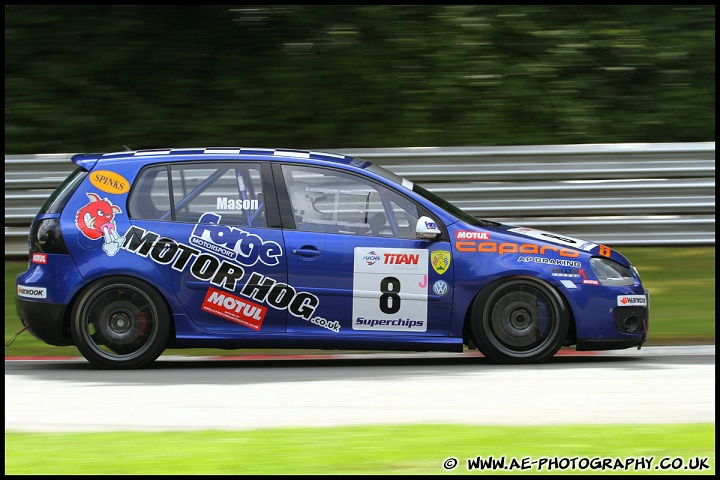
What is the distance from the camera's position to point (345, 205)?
25.2ft

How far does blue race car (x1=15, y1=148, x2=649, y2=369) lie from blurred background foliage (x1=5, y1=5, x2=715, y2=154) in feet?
17.5

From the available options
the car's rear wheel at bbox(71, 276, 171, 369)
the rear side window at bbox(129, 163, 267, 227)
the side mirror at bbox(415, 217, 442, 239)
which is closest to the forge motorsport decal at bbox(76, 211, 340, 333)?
the rear side window at bbox(129, 163, 267, 227)

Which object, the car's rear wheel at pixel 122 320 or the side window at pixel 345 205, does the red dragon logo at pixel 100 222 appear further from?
the side window at pixel 345 205

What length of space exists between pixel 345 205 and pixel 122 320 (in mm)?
1807

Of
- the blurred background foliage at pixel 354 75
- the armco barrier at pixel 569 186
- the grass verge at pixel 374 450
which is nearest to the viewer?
the grass verge at pixel 374 450

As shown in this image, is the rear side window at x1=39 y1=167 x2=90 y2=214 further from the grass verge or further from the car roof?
the grass verge

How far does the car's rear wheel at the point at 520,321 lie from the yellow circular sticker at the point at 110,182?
269 cm

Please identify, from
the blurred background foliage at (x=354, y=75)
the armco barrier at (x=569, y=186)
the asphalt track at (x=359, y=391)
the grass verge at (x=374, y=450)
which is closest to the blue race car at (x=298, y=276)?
the asphalt track at (x=359, y=391)

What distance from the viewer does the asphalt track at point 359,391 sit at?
6094 millimetres

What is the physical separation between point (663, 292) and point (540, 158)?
225 centimetres

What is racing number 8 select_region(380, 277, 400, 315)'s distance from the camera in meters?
7.55

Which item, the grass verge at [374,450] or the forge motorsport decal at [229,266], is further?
the forge motorsport decal at [229,266]

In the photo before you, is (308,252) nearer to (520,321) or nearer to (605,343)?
(520,321)

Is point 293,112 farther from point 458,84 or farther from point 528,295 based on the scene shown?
point 528,295
